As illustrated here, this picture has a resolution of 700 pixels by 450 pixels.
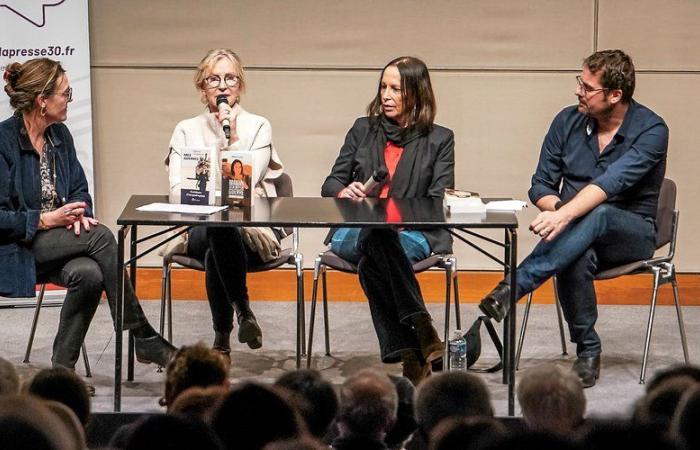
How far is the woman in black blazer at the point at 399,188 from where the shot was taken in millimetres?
4152

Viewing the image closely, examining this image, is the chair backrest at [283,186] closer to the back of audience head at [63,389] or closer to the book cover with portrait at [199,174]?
the book cover with portrait at [199,174]

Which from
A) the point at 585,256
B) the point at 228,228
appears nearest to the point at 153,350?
the point at 228,228

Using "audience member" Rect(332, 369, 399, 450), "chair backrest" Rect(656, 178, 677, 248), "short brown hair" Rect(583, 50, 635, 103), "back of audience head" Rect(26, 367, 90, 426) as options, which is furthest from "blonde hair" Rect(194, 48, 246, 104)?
"audience member" Rect(332, 369, 399, 450)

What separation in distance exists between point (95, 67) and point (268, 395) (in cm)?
414

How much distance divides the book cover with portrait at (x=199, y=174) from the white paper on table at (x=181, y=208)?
46 mm

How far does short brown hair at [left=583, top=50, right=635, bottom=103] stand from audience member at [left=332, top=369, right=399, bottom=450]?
256cm

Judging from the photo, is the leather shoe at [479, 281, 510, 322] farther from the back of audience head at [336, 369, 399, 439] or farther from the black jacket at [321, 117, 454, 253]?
the back of audience head at [336, 369, 399, 439]

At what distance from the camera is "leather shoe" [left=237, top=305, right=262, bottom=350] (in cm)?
436

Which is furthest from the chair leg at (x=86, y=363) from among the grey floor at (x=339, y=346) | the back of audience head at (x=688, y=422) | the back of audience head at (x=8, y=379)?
the back of audience head at (x=688, y=422)

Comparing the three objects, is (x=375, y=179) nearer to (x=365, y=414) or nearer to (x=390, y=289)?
(x=390, y=289)

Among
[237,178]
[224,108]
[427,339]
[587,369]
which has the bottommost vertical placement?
[587,369]

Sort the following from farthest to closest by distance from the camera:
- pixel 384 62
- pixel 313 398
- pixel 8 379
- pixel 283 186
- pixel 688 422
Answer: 1. pixel 384 62
2. pixel 283 186
3. pixel 8 379
4. pixel 313 398
5. pixel 688 422

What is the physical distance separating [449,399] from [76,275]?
236 centimetres

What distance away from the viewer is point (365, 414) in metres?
1.96
